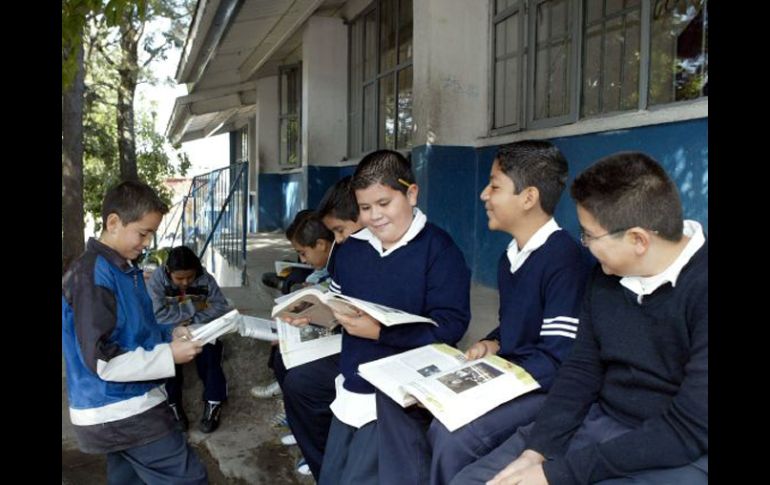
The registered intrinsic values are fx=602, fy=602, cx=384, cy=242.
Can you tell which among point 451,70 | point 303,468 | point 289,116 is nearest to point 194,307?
point 303,468

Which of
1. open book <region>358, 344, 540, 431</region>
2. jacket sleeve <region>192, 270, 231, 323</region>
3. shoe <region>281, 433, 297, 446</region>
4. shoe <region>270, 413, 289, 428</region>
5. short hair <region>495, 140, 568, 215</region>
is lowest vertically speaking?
shoe <region>281, 433, 297, 446</region>

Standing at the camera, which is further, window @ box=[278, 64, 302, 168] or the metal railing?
window @ box=[278, 64, 302, 168]

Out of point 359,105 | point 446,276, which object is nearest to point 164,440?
point 446,276

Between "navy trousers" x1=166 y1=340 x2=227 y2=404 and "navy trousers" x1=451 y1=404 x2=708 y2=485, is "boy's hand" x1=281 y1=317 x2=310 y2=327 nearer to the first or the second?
"navy trousers" x1=451 y1=404 x2=708 y2=485

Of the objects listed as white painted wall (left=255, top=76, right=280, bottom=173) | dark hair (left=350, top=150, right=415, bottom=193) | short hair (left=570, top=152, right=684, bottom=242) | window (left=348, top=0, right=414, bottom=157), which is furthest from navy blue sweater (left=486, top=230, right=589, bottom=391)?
white painted wall (left=255, top=76, right=280, bottom=173)

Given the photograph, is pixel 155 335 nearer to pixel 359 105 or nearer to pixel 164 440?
pixel 164 440

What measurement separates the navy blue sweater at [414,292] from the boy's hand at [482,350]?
0.10 m

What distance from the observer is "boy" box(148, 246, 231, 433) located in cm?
329

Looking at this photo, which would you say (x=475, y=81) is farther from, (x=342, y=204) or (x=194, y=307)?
(x=194, y=307)

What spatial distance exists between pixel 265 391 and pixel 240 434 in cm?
27

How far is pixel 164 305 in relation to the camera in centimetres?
338

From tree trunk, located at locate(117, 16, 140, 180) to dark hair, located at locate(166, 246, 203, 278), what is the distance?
22.2 ft

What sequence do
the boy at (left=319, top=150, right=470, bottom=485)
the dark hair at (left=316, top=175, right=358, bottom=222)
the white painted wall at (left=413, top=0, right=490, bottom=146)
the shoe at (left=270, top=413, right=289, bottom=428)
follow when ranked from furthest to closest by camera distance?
1. the white painted wall at (left=413, top=0, right=490, bottom=146)
2. the shoe at (left=270, top=413, right=289, bottom=428)
3. the dark hair at (left=316, top=175, right=358, bottom=222)
4. the boy at (left=319, top=150, right=470, bottom=485)
